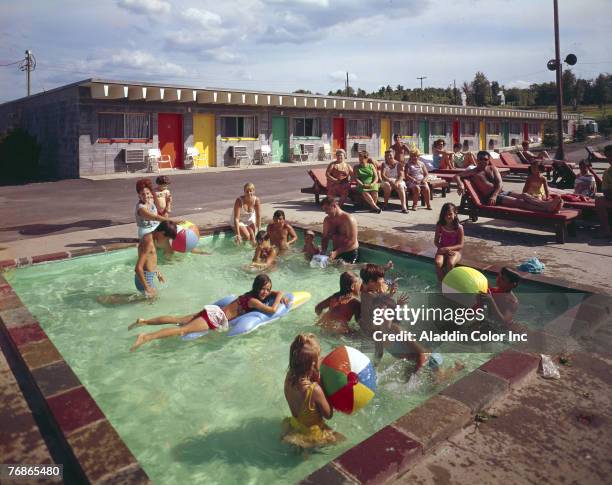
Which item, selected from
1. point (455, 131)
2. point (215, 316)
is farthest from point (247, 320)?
point (455, 131)

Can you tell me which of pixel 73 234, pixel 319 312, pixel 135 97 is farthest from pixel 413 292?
pixel 135 97

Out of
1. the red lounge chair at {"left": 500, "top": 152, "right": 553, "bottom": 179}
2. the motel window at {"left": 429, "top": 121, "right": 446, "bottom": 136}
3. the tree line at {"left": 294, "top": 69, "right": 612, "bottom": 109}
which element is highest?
the tree line at {"left": 294, "top": 69, "right": 612, "bottom": 109}

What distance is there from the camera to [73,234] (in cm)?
919

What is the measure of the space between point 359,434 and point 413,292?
3469 millimetres

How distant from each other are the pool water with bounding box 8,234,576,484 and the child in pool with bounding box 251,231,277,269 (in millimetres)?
205

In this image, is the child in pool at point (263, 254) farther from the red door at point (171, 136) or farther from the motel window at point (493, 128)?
the motel window at point (493, 128)

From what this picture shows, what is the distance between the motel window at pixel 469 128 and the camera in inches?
1499

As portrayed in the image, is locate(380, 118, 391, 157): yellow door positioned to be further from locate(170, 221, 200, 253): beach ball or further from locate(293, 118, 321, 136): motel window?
locate(170, 221, 200, 253): beach ball

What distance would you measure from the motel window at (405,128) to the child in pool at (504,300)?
94.0 ft

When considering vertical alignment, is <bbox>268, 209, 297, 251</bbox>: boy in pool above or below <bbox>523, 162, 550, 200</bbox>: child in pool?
below

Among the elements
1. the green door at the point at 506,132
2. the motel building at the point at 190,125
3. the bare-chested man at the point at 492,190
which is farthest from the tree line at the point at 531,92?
the bare-chested man at the point at 492,190

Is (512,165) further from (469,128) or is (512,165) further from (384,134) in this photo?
(469,128)

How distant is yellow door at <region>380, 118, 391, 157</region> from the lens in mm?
31484

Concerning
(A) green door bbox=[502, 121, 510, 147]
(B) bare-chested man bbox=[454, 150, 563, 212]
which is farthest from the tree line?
(B) bare-chested man bbox=[454, 150, 563, 212]
